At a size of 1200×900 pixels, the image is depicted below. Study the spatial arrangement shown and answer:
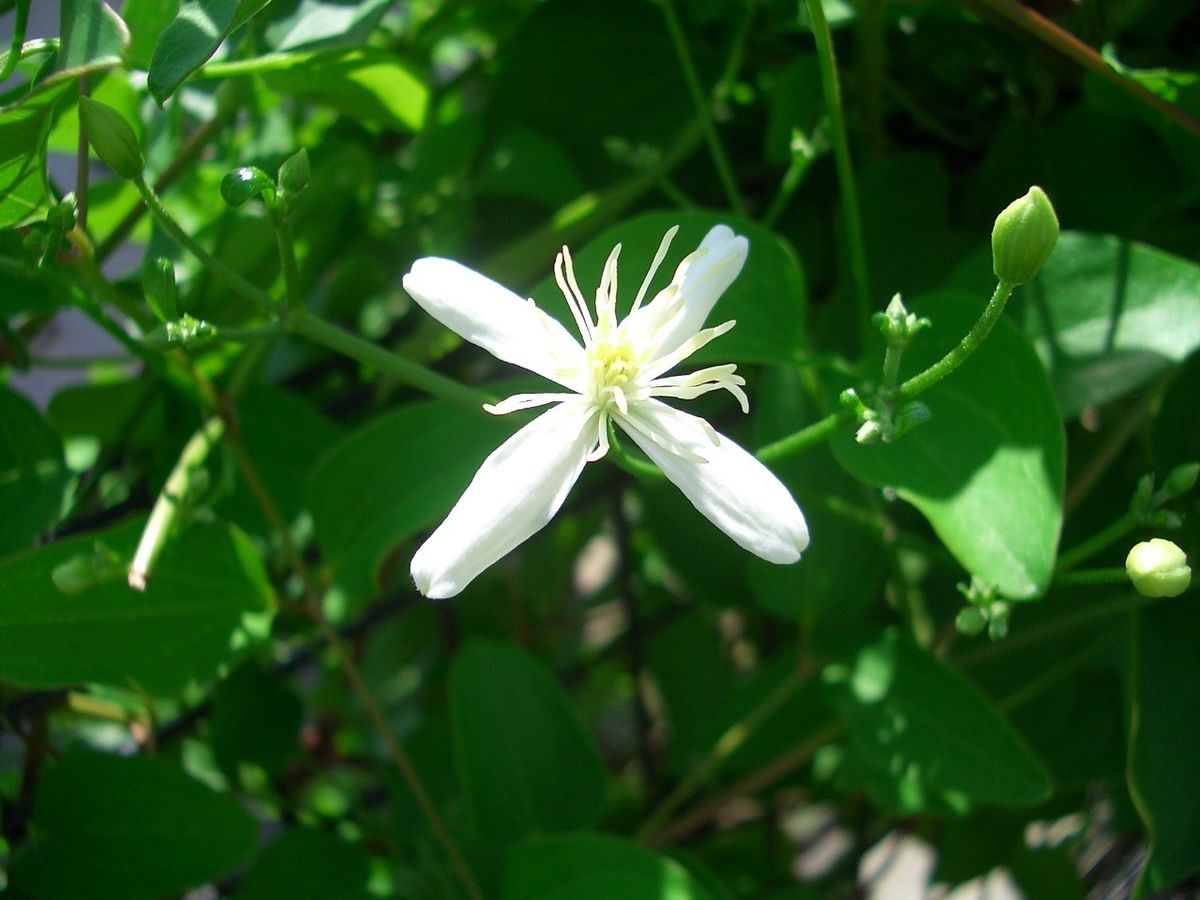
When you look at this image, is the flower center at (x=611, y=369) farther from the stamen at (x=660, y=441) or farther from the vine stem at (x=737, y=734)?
the vine stem at (x=737, y=734)

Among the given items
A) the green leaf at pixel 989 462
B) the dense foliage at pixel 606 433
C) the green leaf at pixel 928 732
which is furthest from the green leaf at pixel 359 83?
the green leaf at pixel 928 732

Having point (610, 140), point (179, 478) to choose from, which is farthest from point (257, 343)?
point (610, 140)

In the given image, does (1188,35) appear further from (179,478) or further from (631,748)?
(631,748)

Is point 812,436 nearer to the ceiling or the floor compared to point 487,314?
nearer to the floor

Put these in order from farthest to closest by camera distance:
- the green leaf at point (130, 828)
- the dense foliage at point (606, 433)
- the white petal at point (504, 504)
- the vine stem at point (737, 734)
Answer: the vine stem at point (737, 734) < the green leaf at point (130, 828) < the dense foliage at point (606, 433) < the white petal at point (504, 504)

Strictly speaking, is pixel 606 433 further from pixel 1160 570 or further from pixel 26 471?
pixel 26 471

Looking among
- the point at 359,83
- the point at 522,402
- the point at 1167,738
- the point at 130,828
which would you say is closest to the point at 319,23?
the point at 359,83
